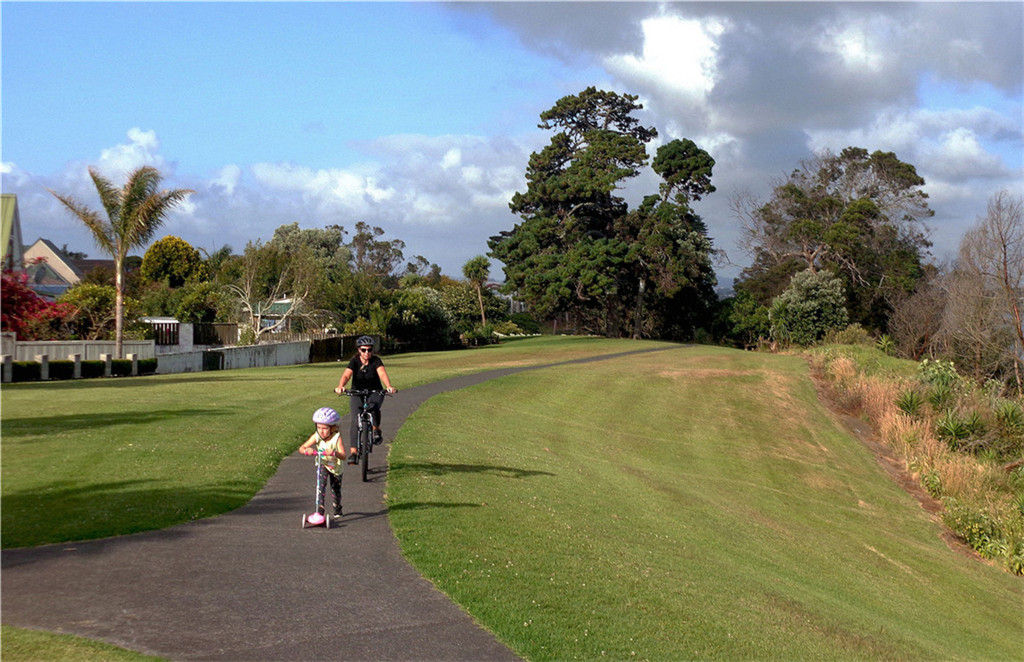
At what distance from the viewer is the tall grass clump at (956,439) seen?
22.4 m

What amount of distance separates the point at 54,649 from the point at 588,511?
9281 millimetres

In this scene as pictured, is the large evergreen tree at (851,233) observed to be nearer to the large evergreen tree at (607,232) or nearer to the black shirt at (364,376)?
the large evergreen tree at (607,232)

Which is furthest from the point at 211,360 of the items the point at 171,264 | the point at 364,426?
the point at 171,264

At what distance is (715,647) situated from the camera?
8.17 metres

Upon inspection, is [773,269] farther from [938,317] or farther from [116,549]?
[116,549]

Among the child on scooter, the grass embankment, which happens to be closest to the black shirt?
the grass embankment

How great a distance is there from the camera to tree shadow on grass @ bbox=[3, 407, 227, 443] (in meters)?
14.8

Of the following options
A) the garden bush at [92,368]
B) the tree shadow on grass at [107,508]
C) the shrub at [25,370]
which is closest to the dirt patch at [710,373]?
the garden bush at [92,368]

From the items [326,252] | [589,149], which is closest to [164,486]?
[589,149]

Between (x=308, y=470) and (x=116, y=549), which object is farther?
(x=308, y=470)

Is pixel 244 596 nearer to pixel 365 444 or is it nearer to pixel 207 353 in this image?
pixel 365 444

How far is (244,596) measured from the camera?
7707 mm

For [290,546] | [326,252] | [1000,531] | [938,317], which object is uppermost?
[326,252]

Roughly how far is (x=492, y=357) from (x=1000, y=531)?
29614 millimetres
